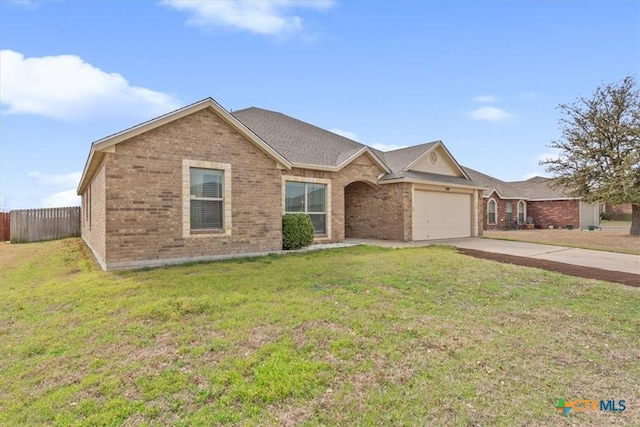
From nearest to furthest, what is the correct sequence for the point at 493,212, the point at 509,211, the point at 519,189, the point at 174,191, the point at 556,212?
the point at 174,191
the point at 493,212
the point at 509,211
the point at 556,212
the point at 519,189

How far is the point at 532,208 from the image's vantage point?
32406 millimetres

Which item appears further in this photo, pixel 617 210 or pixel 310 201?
pixel 617 210

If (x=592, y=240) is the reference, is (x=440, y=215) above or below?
above

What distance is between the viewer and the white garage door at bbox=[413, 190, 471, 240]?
632 inches

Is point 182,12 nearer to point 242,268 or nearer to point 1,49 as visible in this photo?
point 1,49

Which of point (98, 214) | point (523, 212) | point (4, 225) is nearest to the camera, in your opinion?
point (98, 214)

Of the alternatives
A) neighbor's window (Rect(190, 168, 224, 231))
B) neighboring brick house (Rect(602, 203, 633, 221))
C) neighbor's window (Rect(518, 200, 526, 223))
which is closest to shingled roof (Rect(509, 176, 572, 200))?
neighbor's window (Rect(518, 200, 526, 223))

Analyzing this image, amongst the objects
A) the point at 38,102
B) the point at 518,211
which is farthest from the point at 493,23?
the point at 518,211

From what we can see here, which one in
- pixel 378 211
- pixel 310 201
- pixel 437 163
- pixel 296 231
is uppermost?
pixel 437 163

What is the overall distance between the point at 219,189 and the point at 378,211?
8.75 meters

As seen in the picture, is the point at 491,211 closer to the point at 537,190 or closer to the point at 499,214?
the point at 499,214

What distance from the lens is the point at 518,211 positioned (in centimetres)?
3100

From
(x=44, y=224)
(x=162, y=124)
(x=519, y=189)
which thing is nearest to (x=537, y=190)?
(x=519, y=189)

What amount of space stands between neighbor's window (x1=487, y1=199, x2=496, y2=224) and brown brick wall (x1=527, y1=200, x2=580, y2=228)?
251 inches
